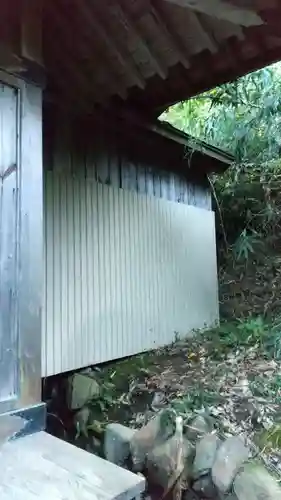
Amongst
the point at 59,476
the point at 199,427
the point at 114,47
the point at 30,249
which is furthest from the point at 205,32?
the point at 199,427

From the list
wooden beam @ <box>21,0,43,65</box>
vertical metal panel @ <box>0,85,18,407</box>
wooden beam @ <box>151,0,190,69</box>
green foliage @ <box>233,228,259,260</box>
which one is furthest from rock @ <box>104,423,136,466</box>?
green foliage @ <box>233,228,259,260</box>

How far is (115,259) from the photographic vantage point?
3.20 m

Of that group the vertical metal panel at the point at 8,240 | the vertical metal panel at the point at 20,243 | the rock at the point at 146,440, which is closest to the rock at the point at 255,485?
the rock at the point at 146,440

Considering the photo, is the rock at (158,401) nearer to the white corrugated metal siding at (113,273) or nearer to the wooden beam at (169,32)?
the white corrugated metal siding at (113,273)

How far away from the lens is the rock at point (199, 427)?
2.19 meters

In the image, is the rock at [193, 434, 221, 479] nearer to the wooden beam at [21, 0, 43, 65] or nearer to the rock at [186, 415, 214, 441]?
the rock at [186, 415, 214, 441]

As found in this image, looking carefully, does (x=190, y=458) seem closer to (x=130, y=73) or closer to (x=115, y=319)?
(x=115, y=319)

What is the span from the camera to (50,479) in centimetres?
111

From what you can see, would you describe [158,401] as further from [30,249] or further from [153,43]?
[153,43]

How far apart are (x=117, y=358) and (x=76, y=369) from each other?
0.39 metres

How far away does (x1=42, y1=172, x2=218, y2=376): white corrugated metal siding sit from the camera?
272 centimetres

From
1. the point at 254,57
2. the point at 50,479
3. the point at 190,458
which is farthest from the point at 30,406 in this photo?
the point at 254,57

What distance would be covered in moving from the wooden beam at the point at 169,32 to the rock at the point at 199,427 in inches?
76.2

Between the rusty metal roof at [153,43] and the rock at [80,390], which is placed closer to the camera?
the rusty metal roof at [153,43]
